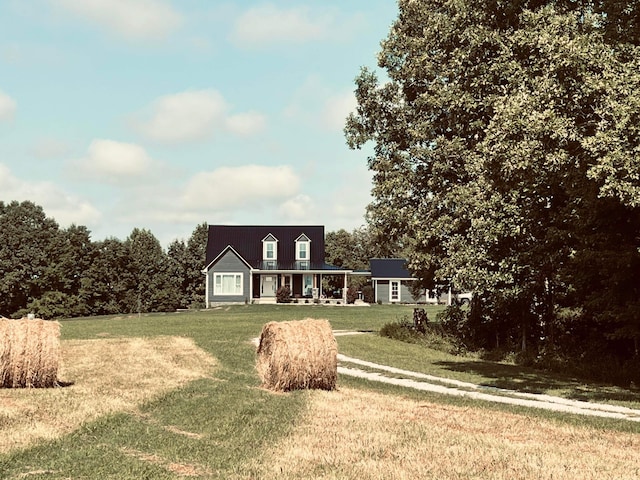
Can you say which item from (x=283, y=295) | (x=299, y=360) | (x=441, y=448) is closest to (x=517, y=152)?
(x=299, y=360)

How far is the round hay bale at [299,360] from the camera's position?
15.6 m

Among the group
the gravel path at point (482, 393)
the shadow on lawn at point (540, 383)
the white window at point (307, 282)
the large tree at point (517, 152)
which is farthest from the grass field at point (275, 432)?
the white window at point (307, 282)

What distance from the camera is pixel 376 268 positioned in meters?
75.6

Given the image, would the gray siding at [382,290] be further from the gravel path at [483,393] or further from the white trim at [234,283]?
the gravel path at [483,393]

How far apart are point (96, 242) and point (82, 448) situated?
59739 millimetres

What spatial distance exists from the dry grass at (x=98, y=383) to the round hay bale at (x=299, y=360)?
232 centimetres

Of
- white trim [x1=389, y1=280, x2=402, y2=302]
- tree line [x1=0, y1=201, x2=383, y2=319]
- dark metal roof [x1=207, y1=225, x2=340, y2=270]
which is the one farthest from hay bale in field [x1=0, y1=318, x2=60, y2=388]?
white trim [x1=389, y1=280, x2=402, y2=302]

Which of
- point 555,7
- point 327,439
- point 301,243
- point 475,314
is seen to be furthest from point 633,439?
point 301,243

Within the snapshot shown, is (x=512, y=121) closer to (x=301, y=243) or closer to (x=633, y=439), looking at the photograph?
(x=633, y=439)

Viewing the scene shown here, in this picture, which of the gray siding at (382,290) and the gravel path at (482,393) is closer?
the gravel path at (482,393)

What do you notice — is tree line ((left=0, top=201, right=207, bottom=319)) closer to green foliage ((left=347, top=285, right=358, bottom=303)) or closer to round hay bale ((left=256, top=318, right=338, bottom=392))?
green foliage ((left=347, top=285, right=358, bottom=303))

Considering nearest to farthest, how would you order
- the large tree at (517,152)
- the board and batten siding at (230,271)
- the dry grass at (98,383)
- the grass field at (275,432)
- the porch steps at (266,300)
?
the grass field at (275,432) < the dry grass at (98,383) < the large tree at (517,152) < the board and batten siding at (230,271) < the porch steps at (266,300)

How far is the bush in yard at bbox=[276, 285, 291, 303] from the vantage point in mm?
62463

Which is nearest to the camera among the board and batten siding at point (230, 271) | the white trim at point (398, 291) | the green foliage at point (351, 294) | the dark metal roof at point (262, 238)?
the board and batten siding at point (230, 271)
